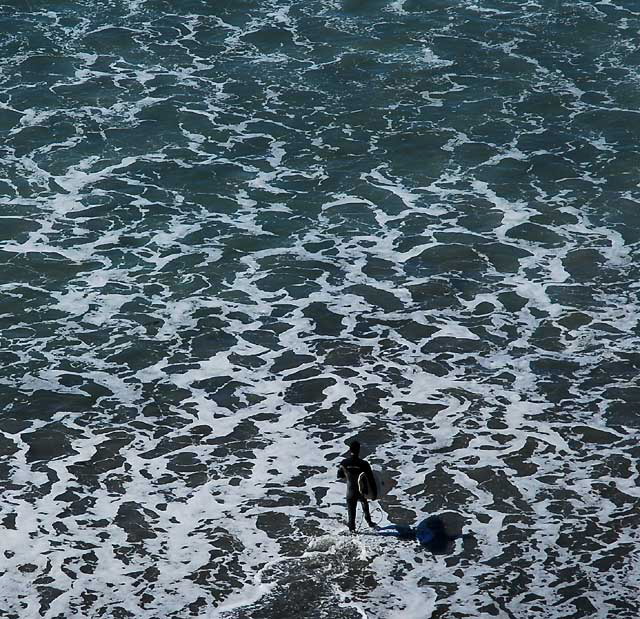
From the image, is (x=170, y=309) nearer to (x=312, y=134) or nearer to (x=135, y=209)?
(x=135, y=209)

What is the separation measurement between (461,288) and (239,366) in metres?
5.86

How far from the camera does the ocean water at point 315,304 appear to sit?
19766mm

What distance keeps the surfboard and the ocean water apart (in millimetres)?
222

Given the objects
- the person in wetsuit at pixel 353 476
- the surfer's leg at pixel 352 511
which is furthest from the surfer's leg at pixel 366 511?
the surfer's leg at pixel 352 511

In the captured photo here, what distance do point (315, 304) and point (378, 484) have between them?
7429 mm

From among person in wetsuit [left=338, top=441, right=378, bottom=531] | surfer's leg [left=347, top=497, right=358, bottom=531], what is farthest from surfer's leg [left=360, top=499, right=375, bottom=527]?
surfer's leg [left=347, top=497, right=358, bottom=531]

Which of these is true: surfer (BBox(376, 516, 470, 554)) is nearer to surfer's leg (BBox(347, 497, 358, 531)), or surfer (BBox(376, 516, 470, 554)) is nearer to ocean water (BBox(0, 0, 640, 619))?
ocean water (BBox(0, 0, 640, 619))

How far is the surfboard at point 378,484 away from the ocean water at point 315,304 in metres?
0.22

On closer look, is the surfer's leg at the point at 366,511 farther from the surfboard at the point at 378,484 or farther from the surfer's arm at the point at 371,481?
the surfer's arm at the point at 371,481

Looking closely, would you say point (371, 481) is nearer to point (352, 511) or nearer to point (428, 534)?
point (352, 511)

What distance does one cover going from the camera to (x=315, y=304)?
28.2 metres

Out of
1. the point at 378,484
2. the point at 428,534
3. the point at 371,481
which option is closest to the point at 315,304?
the point at 378,484

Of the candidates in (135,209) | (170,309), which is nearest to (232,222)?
(135,209)

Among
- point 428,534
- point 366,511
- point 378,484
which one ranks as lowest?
point 378,484
